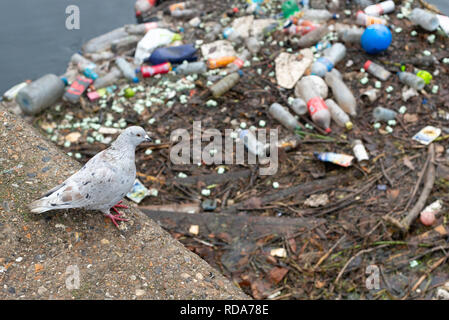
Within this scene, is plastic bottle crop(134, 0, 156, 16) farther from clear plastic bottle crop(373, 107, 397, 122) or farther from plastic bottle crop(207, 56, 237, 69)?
clear plastic bottle crop(373, 107, 397, 122)

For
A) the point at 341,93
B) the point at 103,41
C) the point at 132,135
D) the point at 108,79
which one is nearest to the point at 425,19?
the point at 341,93

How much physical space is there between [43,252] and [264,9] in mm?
6058

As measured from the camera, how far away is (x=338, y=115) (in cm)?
580

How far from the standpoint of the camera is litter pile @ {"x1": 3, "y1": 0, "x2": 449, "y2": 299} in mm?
4289

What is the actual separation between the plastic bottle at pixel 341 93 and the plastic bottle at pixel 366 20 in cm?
133

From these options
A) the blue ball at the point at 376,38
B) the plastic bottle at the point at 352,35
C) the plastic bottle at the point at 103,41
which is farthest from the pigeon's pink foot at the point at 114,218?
the plastic bottle at the point at 352,35

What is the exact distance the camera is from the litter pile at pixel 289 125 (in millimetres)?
4289

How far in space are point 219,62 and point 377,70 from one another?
2.37 m

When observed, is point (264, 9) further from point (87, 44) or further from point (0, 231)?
point (0, 231)

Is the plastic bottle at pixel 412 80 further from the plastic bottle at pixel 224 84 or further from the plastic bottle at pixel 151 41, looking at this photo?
the plastic bottle at pixel 151 41

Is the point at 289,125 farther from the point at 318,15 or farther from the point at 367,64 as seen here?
the point at 318,15

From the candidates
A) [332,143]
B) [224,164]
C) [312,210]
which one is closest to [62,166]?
[224,164]
